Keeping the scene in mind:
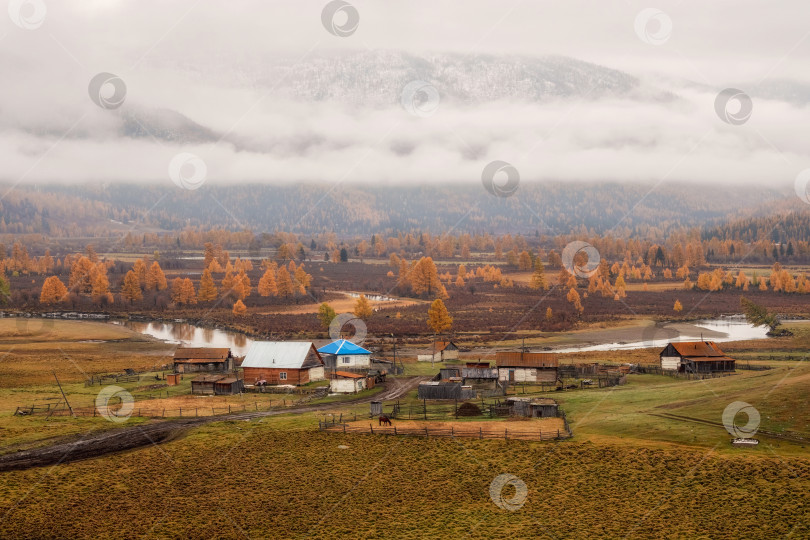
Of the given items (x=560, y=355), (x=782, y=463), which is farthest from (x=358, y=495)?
(x=560, y=355)

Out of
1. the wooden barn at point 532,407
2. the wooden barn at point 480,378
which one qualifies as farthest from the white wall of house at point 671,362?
the wooden barn at point 532,407

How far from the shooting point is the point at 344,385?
6806 centimetres

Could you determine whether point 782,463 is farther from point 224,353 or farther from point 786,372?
point 224,353

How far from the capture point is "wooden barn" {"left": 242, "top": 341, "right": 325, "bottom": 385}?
235 ft

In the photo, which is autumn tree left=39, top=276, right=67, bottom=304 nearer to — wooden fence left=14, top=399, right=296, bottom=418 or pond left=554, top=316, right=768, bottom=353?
pond left=554, top=316, right=768, bottom=353

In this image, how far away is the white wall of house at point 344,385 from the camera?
222 ft

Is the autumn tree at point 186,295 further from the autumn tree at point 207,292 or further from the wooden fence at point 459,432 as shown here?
the wooden fence at point 459,432

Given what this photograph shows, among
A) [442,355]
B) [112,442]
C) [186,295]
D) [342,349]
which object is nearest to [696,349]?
[442,355]

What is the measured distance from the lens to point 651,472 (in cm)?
4175

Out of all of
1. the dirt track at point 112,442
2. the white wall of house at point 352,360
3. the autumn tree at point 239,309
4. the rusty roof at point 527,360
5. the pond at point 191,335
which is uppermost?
the autumn tree at point 239,309

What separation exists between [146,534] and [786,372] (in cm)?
Result: 4965

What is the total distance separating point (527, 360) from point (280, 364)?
2380 centimetres

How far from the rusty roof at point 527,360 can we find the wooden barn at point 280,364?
728 inches

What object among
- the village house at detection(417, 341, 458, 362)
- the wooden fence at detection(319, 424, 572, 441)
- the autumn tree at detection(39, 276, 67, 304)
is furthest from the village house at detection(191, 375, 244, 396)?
the autumn tree at detection(39, 276, 67, 304)
